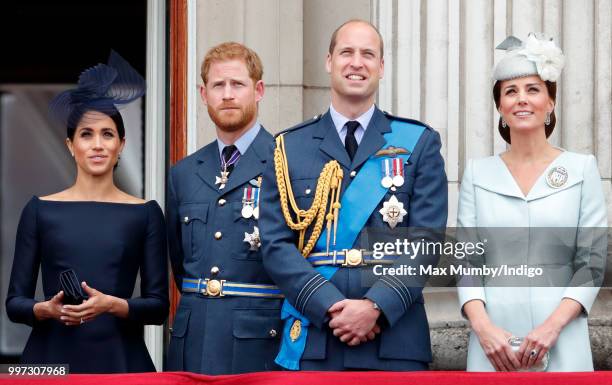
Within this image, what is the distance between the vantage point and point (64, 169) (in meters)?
13.3

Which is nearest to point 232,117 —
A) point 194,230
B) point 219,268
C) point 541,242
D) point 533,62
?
point 194,230

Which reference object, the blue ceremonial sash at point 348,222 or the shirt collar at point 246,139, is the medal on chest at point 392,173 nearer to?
the blue ceremonial sash at point 348,222

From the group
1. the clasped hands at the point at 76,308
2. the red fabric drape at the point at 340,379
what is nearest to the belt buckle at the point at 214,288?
the clasped hands at the point at 76,308

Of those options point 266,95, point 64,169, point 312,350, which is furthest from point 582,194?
point 64,169

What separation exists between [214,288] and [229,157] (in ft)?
1.67

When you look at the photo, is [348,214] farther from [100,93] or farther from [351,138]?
[100,93]

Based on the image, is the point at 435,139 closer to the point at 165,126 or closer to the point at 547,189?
the point at 547,189

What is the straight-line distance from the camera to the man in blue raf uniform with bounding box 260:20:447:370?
14.1ft

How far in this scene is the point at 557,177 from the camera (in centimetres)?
448

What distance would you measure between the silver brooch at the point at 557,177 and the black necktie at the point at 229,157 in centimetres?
115

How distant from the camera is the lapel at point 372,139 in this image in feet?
14.8

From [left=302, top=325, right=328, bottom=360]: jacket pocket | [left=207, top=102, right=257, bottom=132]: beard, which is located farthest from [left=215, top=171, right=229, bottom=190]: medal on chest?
[left=302, top=325, right=328, bottom=360]: jacket pocket
